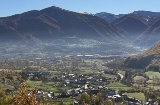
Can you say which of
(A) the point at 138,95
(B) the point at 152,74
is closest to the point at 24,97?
(A) the point at 138,95

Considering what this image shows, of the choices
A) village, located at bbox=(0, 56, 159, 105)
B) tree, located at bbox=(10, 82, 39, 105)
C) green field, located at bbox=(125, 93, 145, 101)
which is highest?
tree, located at bbox=(10, 82, 39, 105)

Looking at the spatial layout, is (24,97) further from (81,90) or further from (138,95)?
(81,90)

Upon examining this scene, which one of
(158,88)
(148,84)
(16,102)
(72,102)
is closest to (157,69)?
(148,84)

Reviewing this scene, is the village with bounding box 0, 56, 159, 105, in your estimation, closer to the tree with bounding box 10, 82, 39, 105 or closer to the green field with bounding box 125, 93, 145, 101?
the green field with bounding box 125, 93, 145, 101

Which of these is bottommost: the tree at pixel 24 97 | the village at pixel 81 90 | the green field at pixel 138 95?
the green field at pixel 138 95

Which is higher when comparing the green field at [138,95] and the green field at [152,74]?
the green field at [152,74]

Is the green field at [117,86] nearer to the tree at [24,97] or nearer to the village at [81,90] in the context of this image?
the village at [81,90]

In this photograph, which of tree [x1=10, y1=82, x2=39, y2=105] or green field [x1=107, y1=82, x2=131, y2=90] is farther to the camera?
green field [x1=107, y1=82, x2=131, y2=90]

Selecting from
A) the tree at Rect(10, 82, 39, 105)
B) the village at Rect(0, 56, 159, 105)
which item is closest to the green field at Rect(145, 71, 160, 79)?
the village at Rect(0, 56, 159, 105)

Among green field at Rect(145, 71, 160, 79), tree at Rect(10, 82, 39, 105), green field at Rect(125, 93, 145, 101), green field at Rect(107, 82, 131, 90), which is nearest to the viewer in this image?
tree at Rect(10, 82, 39, 105)

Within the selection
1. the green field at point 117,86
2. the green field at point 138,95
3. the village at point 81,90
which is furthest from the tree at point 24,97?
the green field at point 117,86

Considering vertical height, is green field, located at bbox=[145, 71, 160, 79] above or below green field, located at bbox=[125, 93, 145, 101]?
above
